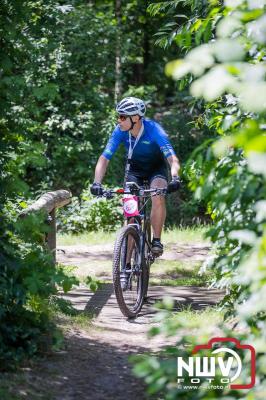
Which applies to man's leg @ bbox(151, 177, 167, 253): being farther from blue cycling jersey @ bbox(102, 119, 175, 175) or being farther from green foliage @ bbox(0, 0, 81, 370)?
green foliage @ bbox(0, 0, 81, 370)

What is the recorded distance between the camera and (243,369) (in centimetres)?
325

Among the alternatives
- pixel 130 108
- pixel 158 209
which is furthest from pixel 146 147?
pixel 158 209

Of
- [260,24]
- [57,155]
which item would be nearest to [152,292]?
[260,24]

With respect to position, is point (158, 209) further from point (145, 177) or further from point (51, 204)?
point (51, 204)

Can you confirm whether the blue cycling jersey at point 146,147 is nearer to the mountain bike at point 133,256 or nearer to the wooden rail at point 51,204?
the mountain bike at point 133,256

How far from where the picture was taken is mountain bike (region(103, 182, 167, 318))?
21.2 ft

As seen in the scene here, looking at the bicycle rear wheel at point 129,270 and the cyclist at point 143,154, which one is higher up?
the cyclist at point 143,154

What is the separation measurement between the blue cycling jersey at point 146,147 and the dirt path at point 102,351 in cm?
138

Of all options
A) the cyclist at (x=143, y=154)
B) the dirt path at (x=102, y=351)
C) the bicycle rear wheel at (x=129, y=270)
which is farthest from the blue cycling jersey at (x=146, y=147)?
the dirt path at (x=102, y=351)

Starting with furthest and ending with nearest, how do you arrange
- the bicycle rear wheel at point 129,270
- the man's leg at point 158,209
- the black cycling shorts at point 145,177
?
the black cycling shorts at point 145,177 < the man's leg at point 158,209 < the bicycle rear wheel at point 129,270

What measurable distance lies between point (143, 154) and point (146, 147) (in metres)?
0.07

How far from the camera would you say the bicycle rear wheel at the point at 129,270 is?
6414 millimetres

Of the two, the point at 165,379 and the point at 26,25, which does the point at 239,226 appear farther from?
the point at 26,25

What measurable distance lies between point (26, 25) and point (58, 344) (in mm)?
2282
